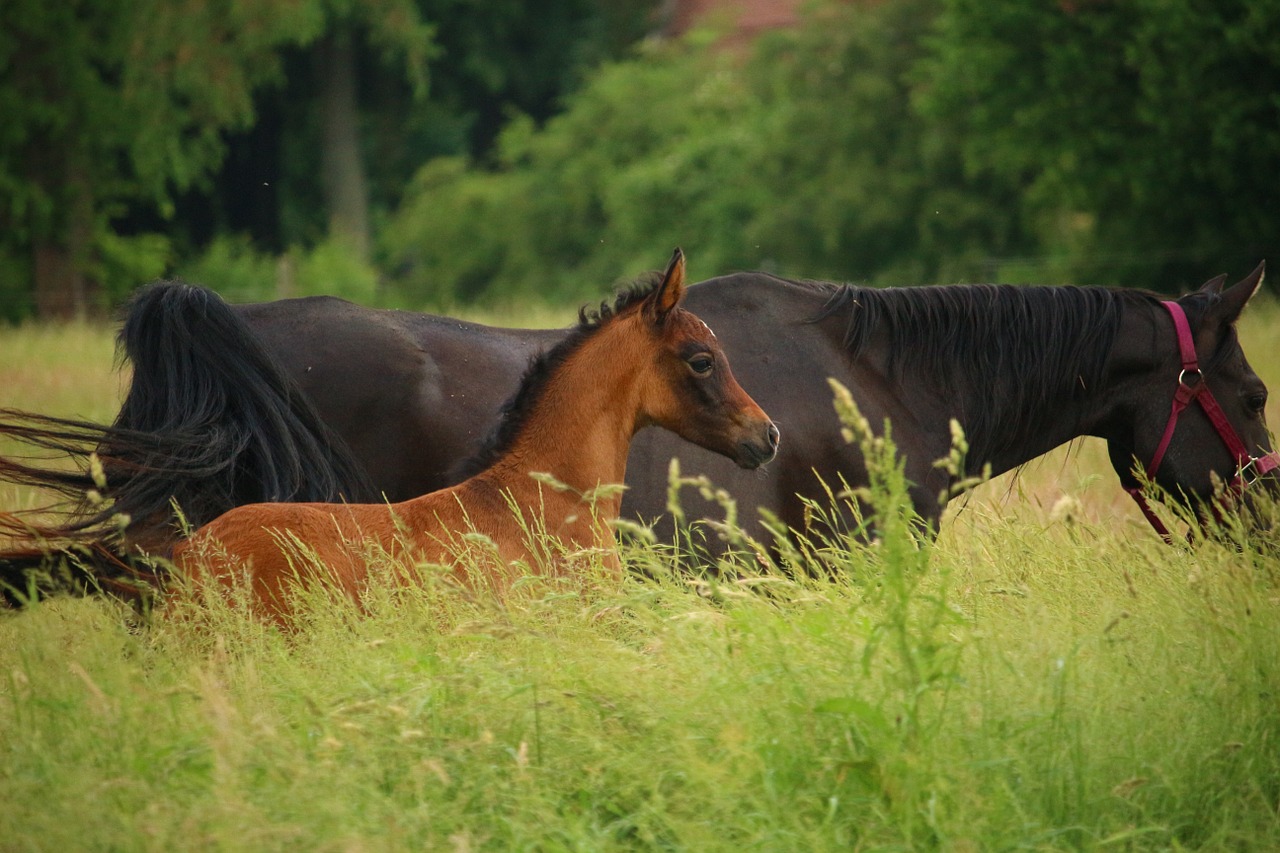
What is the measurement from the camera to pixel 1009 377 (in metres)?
5.30

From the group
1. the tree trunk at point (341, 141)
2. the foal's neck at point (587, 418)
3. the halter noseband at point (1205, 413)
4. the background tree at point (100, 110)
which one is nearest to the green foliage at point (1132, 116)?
the background tree at point (100, 110)

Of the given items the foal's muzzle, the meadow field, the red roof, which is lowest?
the meadow field

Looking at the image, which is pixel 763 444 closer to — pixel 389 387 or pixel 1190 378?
pixel 389 387

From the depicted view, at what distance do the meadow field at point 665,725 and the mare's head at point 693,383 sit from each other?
2.68ft

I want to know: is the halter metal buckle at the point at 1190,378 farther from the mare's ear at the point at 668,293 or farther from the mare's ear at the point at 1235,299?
the mare's ear at the point at 668,293

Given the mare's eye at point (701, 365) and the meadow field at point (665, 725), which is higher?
the mare's eye at point (701, 365)

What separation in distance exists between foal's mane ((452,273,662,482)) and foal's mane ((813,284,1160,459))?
1126 millimetres

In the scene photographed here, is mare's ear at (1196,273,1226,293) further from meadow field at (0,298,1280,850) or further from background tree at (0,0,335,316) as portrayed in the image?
background tree at (0,0,335,316)

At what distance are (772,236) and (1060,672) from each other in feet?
73.8

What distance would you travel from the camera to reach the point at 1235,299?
16.5 feet

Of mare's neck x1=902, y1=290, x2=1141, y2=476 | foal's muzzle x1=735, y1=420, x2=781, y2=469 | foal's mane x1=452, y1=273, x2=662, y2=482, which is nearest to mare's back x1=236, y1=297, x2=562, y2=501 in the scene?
foal's mane x1=452, y1=273, x2=662, y2=482

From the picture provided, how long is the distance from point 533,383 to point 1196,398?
8.23 ft

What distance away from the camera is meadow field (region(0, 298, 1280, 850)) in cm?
273

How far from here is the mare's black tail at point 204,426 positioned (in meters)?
4.40
